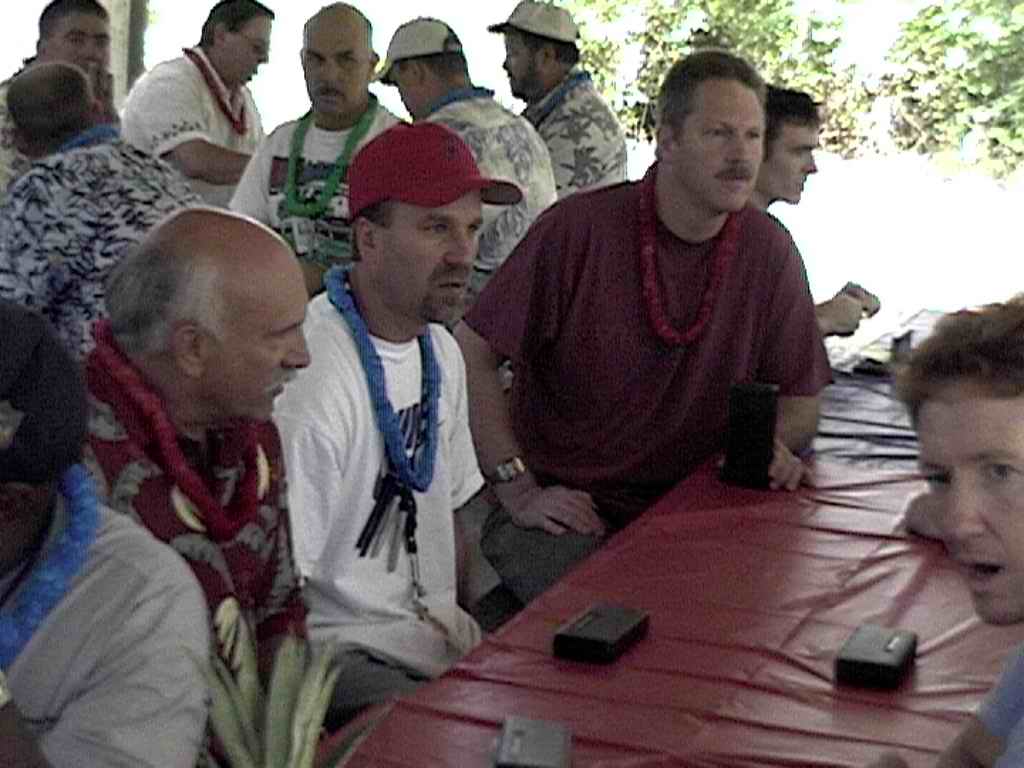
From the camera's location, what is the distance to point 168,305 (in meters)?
2.00

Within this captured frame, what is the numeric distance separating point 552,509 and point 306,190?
5.70ft

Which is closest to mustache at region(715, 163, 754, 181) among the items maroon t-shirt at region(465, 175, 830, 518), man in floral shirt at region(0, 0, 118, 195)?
maroon t-shirt at region(465, 175, 830, 518)

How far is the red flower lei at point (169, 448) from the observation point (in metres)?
1.97

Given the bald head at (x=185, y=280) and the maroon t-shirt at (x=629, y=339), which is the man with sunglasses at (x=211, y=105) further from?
the bald head at (x=185, y=280)

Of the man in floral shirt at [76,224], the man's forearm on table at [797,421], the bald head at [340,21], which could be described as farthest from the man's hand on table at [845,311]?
the man in floral shirt at [76,224]

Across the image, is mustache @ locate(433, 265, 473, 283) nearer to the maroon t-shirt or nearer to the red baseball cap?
the red baseball cap

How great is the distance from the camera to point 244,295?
6.67ft

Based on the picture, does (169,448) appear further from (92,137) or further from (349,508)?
(92,137)

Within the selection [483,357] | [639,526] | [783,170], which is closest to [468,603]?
[639,526]

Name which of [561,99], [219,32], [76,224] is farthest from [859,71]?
[76,224]

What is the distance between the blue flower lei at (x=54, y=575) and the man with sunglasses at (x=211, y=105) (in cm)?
381

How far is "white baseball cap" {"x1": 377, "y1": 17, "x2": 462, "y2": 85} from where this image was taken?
4.84 metres

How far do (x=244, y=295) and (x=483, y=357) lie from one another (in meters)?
1.30

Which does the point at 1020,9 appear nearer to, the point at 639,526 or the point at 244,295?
the point at 639,526
